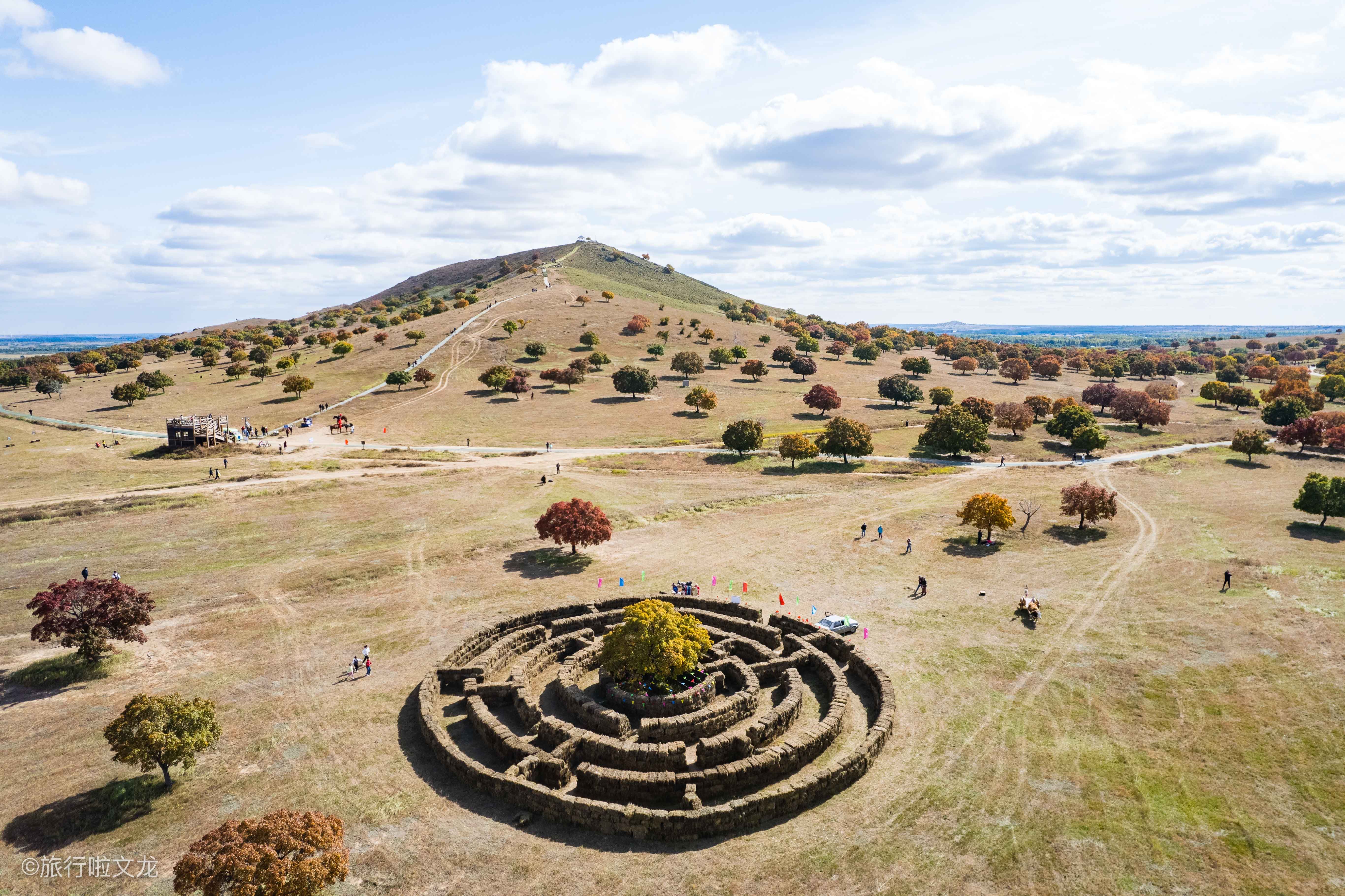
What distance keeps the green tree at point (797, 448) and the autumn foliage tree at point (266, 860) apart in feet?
Result: 266

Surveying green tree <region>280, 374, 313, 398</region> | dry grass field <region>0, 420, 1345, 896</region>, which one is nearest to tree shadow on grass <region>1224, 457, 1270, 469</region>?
dry grass field <region>0, 420, 1345, 896</region>

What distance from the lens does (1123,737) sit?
3397 centimetres

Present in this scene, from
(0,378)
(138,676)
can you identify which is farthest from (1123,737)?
(0,378)

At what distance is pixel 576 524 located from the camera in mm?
59062

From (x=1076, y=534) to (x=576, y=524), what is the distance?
5314cm

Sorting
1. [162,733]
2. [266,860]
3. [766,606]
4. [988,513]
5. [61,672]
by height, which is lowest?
[766,606]

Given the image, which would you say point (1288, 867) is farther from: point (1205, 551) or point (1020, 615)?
point (1205, 551)

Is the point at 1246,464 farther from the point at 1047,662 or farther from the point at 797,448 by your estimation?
the point at 1047,662

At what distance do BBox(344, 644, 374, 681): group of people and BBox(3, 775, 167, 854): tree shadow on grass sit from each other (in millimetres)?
10987

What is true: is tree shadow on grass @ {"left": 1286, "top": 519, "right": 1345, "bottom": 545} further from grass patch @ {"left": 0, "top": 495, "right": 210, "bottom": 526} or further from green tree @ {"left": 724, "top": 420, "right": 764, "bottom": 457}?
grass patch @ {"left": 0, "top": 495, "right": 210, "bottom": 526}

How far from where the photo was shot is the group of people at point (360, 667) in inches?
1617

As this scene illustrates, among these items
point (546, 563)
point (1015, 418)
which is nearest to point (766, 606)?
point (546, 563)

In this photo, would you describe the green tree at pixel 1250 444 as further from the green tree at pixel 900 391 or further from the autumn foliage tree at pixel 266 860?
the autumn foliage tree at pixel 266 860

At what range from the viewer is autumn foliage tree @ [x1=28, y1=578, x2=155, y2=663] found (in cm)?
3959
